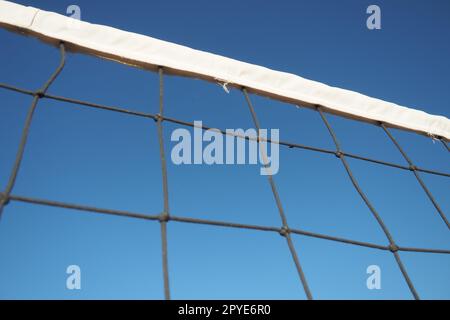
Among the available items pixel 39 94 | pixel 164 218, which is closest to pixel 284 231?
pixel 164 218

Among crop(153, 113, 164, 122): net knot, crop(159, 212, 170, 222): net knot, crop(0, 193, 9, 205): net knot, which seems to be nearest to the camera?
crop(0, 193, 9, 205): net knot

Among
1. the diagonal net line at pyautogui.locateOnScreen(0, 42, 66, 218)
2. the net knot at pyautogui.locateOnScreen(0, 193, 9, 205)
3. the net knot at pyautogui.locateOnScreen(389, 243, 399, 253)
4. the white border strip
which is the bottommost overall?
the net knot at pyautogui.locateOnScreen(389, 243, 399, 253)

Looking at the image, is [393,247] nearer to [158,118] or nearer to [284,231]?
[284,231]

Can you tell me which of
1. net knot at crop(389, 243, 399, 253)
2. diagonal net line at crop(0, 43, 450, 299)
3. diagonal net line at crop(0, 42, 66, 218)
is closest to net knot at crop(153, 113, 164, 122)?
diagonal net line at crop(0, 43, 450, 299)

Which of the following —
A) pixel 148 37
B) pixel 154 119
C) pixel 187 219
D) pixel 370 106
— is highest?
pixel 148 37

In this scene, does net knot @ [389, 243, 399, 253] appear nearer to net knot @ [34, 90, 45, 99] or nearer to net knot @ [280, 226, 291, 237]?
net knot @ [280, 226, 291, 237]

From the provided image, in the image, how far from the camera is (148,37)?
1.58 metres

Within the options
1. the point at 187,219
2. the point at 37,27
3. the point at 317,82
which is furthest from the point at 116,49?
the point at 317,82

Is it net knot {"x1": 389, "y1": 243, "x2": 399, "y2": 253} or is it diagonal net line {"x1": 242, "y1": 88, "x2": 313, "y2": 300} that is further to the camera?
net knot {"x1": 389, "y1": 243, "x2": 399, "y2": 253}

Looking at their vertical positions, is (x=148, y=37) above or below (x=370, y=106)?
above

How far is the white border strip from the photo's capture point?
1401mm

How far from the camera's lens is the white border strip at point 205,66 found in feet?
4.60

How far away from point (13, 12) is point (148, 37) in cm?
46
